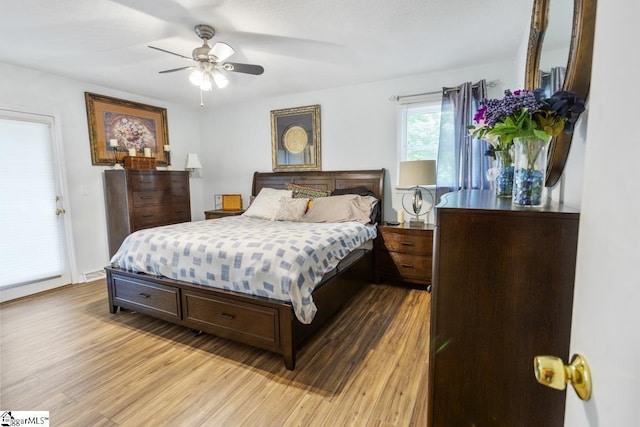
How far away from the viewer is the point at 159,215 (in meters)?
4.16

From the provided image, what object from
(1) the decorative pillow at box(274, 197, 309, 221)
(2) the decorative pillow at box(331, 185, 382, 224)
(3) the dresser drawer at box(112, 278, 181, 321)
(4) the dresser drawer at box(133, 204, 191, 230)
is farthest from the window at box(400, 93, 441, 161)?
(4) the dresser drawer at box(133, 204, 191, 230)

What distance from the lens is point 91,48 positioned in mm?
2785

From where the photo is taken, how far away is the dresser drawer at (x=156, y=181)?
383 cm

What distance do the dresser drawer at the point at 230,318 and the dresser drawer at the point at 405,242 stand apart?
1.84m

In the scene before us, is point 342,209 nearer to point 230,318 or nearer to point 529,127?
point 230,318

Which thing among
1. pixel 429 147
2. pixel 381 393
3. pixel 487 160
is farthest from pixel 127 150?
pixel 487 160

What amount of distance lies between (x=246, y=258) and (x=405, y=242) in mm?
1926

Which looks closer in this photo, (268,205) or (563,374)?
(563,374)

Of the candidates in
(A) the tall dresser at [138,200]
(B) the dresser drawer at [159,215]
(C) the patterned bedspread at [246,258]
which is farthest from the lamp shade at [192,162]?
(C) the patterned bedspread at [246,258]

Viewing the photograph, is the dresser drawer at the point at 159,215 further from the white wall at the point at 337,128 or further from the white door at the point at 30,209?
the white wall at the point at 337,128

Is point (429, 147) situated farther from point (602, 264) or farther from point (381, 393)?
point (602, 264)

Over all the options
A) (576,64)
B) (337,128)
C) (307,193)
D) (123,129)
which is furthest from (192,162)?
(576,64)

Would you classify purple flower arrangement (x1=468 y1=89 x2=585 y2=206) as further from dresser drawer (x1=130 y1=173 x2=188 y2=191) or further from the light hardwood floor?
dresser drawer (x1=130 y1=173 x2=188 y2=191)

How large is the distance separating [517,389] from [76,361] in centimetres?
270
